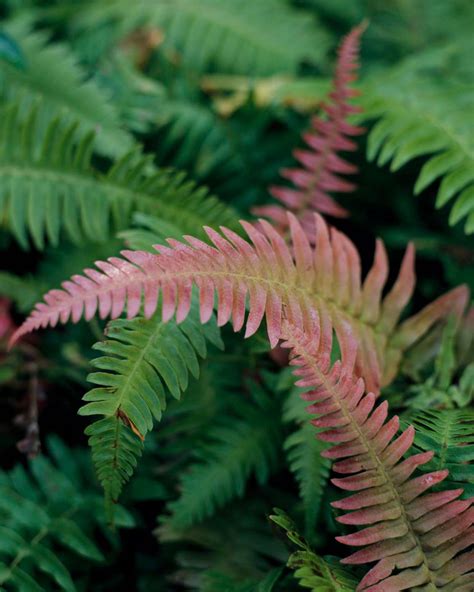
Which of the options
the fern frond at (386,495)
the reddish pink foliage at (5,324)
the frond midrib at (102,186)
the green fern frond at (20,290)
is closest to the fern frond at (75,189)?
the frond midrib at (102,186)

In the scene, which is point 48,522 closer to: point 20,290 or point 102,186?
point 20,290

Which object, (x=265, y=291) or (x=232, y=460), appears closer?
Answer: (x=265, y=291)

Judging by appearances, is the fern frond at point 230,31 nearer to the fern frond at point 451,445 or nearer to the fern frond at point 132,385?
the fern frond at point 132,385

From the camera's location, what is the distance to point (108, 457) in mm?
1268

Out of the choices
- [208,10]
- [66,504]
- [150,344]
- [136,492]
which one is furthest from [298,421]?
[208,10]

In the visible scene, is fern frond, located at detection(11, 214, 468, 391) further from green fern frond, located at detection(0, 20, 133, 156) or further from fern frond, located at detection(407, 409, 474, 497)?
green fern frond, located at detection(0, 20, 133, 156)

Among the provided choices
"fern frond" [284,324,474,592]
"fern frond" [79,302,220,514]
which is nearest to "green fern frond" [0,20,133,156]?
"fern frond" [79,302,220,514]

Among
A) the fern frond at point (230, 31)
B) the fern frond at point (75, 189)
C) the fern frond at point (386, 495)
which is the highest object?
the fern frond at point (230, 31)

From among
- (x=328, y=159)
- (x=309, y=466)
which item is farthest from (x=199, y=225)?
(x=309, y=466)

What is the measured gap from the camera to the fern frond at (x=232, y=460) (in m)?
1.70

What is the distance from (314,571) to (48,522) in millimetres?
806

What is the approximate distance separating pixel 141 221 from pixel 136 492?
2.61 ft

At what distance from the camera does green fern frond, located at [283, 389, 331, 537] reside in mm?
1473

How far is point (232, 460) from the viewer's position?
5.70ft
